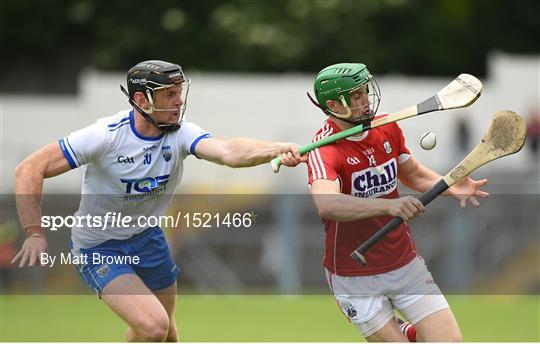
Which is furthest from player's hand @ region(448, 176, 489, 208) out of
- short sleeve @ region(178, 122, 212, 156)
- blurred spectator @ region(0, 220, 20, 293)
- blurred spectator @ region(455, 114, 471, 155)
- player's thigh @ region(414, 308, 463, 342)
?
blurred spectator @ region(455, 114, 471, 155)

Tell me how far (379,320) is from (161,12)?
984 inches

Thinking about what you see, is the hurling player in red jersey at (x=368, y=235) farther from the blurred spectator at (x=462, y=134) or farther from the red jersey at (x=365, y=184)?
the blurred spectator at (x=462, y=134)

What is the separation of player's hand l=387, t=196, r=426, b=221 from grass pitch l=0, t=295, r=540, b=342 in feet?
17.3

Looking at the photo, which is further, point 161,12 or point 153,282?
point 161,12

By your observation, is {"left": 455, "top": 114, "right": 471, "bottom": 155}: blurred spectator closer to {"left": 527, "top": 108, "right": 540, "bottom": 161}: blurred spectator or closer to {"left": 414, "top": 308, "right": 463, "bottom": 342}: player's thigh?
{"left": 527, "top": 108, "right": 540, "bottom": 161}: blurred spectator

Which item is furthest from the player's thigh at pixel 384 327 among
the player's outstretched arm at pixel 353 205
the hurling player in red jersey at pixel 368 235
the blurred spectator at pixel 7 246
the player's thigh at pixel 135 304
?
the blurred spectator at pixel 7 246

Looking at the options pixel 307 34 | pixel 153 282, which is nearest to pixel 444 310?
pixel 153 282

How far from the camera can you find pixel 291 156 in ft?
22.5

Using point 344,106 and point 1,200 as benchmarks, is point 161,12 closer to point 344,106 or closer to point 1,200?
point 1,200

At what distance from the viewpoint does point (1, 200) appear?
16.8 meters

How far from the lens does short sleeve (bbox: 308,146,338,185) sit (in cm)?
673

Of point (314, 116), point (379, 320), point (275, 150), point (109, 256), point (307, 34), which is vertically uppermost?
point (307, 34)

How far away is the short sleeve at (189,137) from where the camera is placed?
7445mm

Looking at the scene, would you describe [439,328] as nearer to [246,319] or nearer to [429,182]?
[429,182]
